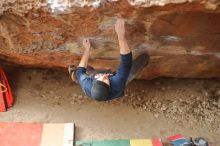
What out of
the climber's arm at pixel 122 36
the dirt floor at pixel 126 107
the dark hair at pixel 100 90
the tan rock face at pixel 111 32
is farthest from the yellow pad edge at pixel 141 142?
the climber's arm at pixel 122 36

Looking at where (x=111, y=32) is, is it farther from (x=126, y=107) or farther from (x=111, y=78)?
(x=126, y=107)

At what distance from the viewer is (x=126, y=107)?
304 centimetres

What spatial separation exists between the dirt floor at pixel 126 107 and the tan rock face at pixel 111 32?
245 mm

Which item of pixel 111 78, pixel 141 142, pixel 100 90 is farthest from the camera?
pixel 141 142

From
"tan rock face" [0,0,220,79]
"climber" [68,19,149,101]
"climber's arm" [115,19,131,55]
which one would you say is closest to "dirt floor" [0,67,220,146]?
"tan rock face" [0,0,220,79]

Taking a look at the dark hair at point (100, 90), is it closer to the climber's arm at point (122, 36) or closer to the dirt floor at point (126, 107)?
the climber's arm at point (122, 36)

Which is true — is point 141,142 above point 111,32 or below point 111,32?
below

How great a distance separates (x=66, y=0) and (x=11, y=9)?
0.37 meters

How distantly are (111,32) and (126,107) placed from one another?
35.7 inches

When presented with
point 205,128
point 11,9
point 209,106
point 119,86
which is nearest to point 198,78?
point 209,106

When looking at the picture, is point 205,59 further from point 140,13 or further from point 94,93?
point 94,93

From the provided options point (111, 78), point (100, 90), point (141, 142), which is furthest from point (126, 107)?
point (100, 90)

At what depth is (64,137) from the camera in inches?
109

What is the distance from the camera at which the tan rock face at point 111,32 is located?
2068mm
